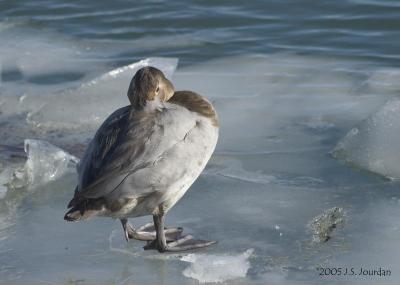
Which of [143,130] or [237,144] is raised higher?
[143,130]

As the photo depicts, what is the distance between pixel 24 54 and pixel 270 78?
241 centimetres

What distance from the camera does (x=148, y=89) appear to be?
448 centimetres

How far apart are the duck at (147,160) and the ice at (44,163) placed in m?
1.05

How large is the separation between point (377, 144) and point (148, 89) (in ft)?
5.55

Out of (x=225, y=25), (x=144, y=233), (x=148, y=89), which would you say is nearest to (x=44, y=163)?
(x=144, y=233)

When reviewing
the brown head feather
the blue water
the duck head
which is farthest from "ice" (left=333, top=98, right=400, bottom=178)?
the blue water

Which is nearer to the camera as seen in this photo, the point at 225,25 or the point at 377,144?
the point at 377,144

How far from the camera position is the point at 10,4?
34.3ft

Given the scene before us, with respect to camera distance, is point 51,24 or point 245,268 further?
point 51,24

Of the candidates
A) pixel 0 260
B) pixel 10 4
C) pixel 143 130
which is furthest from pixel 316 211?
pixel 10 4

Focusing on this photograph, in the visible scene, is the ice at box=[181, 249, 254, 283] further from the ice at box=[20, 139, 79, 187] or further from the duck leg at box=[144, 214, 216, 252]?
the ice at box=[20, 139, 79, 187]

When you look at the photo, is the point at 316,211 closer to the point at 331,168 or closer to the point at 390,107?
the point at 331,168

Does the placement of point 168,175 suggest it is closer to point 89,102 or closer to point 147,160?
point 147,160

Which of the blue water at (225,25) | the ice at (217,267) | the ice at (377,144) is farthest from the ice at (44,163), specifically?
the blue water at (225,25)
